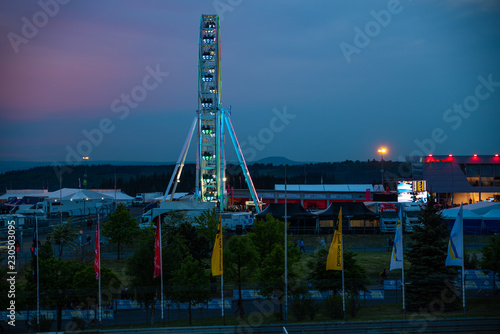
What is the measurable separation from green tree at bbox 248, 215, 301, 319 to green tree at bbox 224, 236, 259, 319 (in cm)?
51

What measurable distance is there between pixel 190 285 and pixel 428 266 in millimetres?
9315

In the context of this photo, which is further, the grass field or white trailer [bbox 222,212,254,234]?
white trailer [bbox 222,212,254,234]

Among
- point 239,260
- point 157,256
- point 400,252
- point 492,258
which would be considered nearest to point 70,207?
point 239,260

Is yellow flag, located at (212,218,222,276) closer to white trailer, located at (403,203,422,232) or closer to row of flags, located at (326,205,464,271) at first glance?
row of flags, located at (326,205,464,271)

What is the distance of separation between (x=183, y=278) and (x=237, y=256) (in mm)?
3387

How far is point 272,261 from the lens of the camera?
20359 millimetres

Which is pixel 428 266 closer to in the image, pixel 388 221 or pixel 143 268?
pixel 143 268

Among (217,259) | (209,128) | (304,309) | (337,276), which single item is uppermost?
(209,128)

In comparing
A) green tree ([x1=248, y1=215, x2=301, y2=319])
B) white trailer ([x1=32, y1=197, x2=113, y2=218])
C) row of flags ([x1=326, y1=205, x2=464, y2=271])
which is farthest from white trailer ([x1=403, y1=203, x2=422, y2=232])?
white trailer ([x1=32, y1=197, x2=113, y2=218])

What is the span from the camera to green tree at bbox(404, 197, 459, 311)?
1892 cm

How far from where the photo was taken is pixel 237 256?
21344mm

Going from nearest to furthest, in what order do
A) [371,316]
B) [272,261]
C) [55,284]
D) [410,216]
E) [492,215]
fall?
[371,316] → [55,284] → [272,261] → [492,215] → [410,216]

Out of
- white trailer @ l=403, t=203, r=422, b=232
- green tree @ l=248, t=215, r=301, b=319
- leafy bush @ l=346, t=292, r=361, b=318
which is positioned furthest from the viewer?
white trailer @ l=403, t=203, r=422, b=232

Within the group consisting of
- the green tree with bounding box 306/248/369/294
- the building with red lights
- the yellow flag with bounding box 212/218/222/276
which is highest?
the building with red lights
